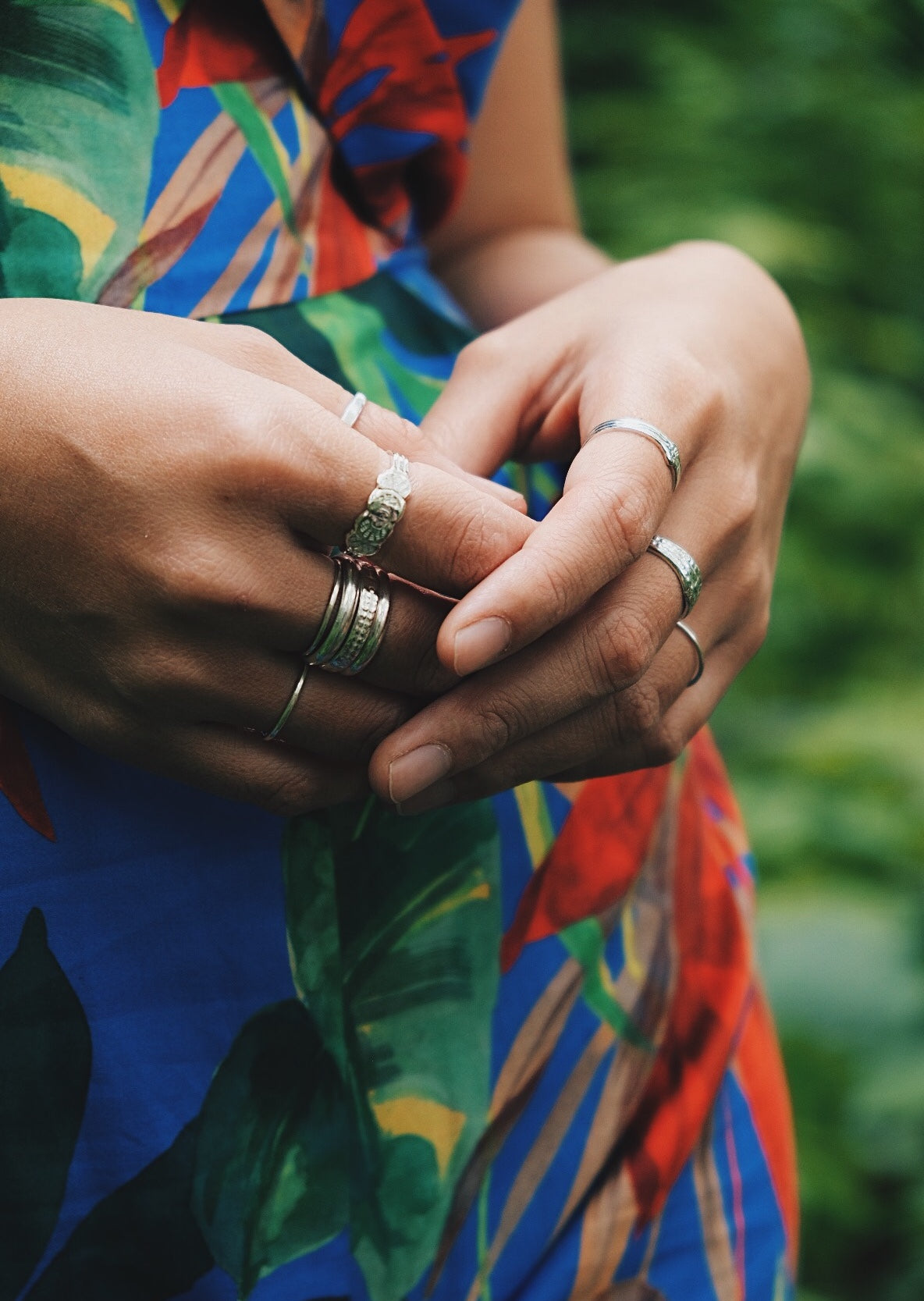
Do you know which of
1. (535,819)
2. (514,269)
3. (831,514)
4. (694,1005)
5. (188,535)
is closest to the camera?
(188,535)

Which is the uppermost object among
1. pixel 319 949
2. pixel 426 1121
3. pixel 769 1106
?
pixel 319 949

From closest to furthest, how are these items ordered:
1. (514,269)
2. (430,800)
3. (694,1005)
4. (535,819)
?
(430,800)
(535,819)
(694,1005)
(514,269)

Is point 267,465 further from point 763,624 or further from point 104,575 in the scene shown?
point 763,624

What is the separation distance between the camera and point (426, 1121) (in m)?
0.65

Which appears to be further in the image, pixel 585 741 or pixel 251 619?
pixel 585 741

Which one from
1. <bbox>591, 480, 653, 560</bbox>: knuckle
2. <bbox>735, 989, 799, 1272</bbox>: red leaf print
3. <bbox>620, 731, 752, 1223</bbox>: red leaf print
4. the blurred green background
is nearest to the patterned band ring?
<bbox>591, 480, 653, 560</bbox>: knuckle

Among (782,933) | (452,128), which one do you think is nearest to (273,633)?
(452,128)

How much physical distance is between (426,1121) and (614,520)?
0.36m

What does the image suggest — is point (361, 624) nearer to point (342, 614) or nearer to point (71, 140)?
point (342, 614)

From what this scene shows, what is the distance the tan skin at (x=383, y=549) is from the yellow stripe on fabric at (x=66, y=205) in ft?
0.28

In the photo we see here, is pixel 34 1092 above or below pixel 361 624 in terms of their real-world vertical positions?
below

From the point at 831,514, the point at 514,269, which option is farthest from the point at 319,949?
the point at 831,514

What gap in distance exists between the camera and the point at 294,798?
56 centimetres

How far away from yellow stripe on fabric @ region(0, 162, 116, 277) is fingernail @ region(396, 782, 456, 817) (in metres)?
0.31
